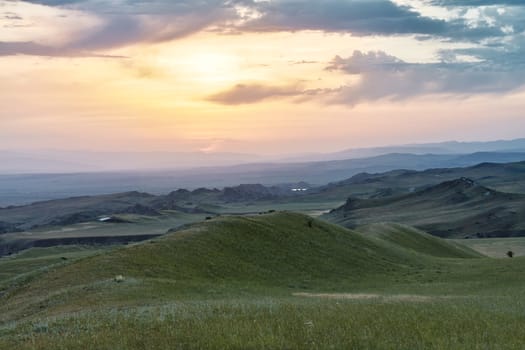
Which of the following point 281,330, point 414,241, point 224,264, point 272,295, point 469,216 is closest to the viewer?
point 281,330

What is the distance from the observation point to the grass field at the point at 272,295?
15.3 metres

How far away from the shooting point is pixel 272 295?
119ft

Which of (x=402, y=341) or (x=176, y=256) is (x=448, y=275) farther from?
(x=402, y=341)

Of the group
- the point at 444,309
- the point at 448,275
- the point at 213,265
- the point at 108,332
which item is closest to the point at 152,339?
the point at 108,332

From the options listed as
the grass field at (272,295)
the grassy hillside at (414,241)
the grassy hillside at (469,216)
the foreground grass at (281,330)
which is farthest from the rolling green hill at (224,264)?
the grassy hillside at (469,216)

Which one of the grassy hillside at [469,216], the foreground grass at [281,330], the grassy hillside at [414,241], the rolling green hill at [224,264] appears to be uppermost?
the foreground grass at [281,330]

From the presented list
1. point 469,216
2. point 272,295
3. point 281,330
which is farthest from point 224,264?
point 469,216

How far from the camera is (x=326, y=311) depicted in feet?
65.0

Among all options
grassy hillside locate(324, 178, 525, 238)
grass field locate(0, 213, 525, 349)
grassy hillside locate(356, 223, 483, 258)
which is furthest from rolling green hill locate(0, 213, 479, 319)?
grassy hillside locate(324, 178, 525, 238)

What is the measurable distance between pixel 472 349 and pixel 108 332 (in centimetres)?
963

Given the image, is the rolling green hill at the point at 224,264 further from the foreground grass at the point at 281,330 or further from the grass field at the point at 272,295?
the foreground grass at the point at 281,330

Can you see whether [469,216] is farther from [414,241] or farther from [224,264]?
[224,264]

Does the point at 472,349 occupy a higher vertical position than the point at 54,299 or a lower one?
higher

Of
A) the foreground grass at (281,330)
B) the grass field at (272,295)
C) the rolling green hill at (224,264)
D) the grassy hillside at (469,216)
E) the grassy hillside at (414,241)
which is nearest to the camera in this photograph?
the foreground grass at (281,330)
